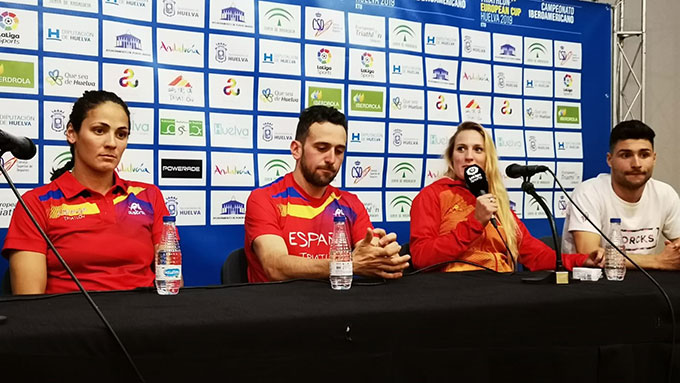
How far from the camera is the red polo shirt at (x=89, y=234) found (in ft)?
6.40

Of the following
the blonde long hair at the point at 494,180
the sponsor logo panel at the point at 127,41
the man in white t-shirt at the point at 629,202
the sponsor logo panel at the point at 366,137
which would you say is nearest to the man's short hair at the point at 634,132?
the man in white t-shirt at the point at 629,202

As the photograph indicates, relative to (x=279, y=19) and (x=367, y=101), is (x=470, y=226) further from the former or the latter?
(x=279, y=19)

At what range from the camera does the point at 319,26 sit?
3275mm

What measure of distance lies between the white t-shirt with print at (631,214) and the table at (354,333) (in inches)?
37.4

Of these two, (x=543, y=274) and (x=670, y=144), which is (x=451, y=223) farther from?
(x=670, y=144)

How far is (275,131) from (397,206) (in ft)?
2.63

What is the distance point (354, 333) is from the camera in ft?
4.58

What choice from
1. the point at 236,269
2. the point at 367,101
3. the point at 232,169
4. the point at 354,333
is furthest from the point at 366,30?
the point at 354,333

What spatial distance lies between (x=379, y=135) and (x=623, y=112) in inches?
72.7

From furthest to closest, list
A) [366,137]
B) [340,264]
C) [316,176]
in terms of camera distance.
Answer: [366,137] < [316,176] < [340,264]

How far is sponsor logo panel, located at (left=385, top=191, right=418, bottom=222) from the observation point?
11.3 ft

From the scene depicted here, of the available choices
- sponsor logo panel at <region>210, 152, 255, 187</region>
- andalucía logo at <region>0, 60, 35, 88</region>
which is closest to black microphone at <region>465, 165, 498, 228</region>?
sponsor logo panel at <region>210, 152, 255, 187</region>

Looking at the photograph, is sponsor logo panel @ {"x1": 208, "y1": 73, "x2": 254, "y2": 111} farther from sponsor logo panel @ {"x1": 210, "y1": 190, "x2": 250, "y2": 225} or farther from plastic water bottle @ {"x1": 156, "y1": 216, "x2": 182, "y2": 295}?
plastic water bottle @ {"x1": 156, "y1": 216, "x2": 182, "y2": 295}

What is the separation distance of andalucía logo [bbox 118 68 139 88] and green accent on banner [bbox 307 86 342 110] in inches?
33.6
